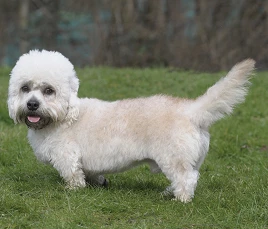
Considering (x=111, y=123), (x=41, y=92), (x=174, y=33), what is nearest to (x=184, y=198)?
(x=111, y=123)

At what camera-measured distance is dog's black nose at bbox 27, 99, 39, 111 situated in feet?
17.2

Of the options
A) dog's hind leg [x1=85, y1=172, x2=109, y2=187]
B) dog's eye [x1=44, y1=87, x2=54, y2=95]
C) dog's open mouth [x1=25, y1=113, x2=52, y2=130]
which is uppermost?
dog's eye [x1=44, y1=87, x2=54, y2=95]

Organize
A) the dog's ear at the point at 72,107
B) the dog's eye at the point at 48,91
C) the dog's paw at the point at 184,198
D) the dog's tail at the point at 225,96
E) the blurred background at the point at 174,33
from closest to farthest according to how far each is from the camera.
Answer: the dog's tail at the point at 225,96, the dog's paw at the point at 184,198, the dog's eye at the point at 48,91, the dog's ear at the point at 72,107, the blurred background at the point at 174,33

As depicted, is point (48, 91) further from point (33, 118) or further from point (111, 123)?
point (111, 123)

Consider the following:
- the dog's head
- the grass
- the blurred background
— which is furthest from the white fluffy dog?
the blurred background

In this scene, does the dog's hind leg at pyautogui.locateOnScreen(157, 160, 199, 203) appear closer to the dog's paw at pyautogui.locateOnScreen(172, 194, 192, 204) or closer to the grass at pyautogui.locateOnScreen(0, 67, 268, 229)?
the dog's paw at pyautogui.locateOnScreen(172, 194, 192, 204)

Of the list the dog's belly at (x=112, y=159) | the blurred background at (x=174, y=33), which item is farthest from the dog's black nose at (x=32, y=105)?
the blurred background at (x=174, y=33)

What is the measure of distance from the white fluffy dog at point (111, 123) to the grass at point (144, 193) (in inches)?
10.8

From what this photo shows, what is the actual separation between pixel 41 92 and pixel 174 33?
12.2m

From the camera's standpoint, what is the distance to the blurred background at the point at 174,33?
16.5 meters

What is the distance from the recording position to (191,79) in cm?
1183

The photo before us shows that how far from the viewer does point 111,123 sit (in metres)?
→ 5.38

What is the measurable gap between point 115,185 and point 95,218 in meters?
1.24

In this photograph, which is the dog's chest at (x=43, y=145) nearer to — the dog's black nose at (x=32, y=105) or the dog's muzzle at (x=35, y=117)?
the dog's muzzle at (x=35, y=117)
